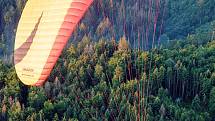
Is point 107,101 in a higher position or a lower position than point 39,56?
lower

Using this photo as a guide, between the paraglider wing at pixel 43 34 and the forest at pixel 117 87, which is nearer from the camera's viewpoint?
the paraglider wing at pixel 43 34

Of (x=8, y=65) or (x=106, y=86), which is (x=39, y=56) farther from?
(x=8, y=65)

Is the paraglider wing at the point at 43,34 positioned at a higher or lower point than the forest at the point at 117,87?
higher

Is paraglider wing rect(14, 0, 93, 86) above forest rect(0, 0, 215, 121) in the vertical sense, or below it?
above

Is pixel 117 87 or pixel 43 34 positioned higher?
pixel 43 34

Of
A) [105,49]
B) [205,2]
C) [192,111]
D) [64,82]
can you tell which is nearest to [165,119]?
[192,111]

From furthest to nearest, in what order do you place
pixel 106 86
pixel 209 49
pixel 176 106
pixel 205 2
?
pixel 205 2 < pixel 209 49 < pixel 106 86 < pixel 176 106

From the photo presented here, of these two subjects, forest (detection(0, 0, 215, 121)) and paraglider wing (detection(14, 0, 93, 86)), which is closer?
paraglider wing (detection(14, 0, 93, 86))

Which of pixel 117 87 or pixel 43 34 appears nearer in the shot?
Result: pixel 43 34
